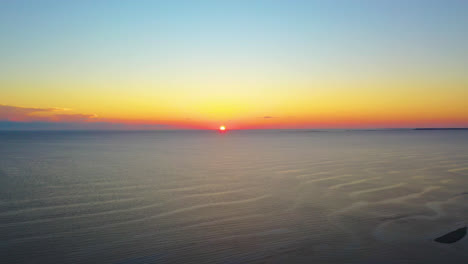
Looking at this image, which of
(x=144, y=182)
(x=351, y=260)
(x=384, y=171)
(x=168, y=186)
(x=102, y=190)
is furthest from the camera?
(x=384, y=171)

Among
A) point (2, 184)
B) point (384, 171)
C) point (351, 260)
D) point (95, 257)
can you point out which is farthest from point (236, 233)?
point (384, 171)

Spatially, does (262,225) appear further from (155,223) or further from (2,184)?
(2,184)

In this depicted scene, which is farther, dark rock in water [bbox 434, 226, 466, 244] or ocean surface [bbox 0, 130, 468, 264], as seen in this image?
dark rock in water [bbox 434, 226, 466, 244]

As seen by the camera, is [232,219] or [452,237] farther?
[232,219]

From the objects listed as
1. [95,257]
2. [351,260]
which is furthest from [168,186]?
[351,260]

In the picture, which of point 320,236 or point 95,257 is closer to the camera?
point 95,257

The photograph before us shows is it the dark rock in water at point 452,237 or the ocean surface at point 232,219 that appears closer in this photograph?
the ocean surface at point 232,219

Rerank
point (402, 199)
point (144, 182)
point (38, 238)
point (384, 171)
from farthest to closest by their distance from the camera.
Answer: point (384, 171) < point (144, 182) < point (402, 199) < point (38, 238)
